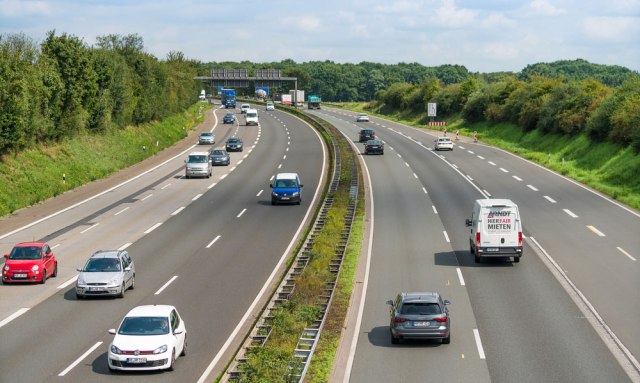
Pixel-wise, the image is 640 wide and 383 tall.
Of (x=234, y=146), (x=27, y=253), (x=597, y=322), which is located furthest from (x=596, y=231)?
(x=234, y=146)

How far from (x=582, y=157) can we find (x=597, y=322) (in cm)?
4928

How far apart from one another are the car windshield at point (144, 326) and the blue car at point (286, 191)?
3260 centimetres

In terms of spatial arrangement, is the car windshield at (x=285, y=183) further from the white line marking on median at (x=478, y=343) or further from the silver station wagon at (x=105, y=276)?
the white line marking on median at (x=478, y=343)

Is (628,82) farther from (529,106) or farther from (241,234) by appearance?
(241,234)

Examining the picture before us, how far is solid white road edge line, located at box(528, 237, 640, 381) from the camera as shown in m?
23.5

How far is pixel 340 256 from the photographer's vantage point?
39062 millimetres

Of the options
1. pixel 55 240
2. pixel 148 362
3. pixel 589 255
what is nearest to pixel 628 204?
pixel 589 255

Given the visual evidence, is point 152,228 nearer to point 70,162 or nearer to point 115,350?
point 70,162

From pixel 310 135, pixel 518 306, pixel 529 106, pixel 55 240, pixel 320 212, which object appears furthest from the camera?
pixel 310 135

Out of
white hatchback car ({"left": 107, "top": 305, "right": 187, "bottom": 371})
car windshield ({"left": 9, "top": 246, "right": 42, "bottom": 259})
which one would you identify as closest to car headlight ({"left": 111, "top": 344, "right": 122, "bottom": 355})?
white hatchback car ({"left": 107, "top": 305, "right": 187, "bottom": 371})

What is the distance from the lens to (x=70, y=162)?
221 feet

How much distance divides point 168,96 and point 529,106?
46133 millimetres

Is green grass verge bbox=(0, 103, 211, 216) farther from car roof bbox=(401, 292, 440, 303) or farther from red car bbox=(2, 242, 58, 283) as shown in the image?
car roof bbox=(401, 292, 440, 303)

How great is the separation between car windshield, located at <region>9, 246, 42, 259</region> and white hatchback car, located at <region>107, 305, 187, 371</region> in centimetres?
1211
